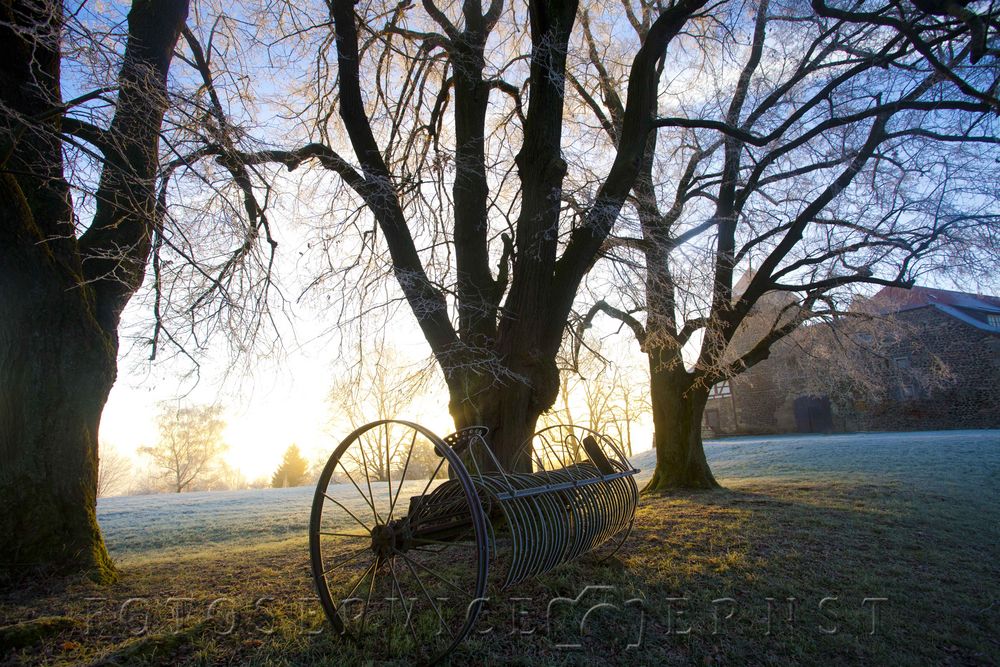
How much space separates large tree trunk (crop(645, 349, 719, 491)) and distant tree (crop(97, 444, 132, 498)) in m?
37.7

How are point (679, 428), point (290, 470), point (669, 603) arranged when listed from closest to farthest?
point (669, 603), point (679, 428), point (290, 470)

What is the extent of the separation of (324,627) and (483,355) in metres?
2.94

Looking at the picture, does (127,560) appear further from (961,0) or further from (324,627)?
(961,0)

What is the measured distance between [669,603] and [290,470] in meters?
30.5

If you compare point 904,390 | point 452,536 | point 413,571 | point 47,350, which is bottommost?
point 413,571

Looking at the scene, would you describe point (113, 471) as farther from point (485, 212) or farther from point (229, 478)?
point (485, 212)

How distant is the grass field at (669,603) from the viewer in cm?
327

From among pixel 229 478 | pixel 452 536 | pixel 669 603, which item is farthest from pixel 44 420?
pixel 229 478

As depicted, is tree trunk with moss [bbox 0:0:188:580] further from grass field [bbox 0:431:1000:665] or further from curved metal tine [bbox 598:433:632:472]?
A: curved metal tine [bbox 598:433:632:472]

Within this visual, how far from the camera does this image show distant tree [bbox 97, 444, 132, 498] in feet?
120

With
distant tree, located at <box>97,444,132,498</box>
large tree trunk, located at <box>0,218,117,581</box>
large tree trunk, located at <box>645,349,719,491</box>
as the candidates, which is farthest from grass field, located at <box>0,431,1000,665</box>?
distant tree, located at <box>97,444,132,498</box>

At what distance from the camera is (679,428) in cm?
1100

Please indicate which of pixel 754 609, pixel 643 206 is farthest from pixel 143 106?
pixel 643 206

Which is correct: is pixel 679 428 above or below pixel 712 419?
above
